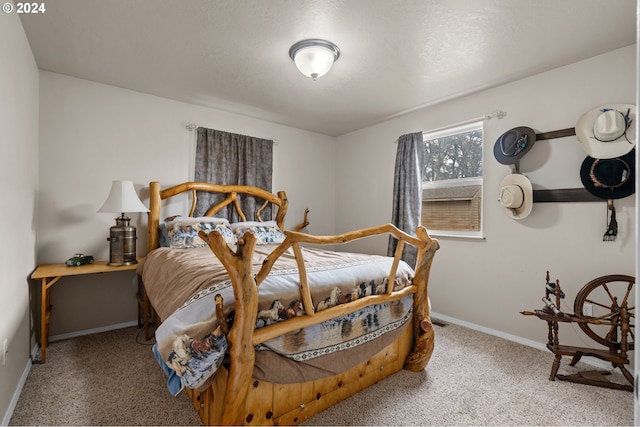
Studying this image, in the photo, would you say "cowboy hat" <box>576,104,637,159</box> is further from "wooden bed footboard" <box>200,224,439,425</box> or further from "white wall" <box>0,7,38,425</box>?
"white wall" <box>0,7,38,425</box>

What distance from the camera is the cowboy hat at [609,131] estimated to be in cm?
219

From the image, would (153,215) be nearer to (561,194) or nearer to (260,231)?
(260,231)

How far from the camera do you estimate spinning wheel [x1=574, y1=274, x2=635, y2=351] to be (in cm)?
209

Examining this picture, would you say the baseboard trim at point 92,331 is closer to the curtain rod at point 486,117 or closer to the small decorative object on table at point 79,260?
the small decorative object on table at point 79,260

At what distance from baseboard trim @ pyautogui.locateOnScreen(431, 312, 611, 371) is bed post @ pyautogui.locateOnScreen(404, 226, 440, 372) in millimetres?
1136

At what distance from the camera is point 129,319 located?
316 cm

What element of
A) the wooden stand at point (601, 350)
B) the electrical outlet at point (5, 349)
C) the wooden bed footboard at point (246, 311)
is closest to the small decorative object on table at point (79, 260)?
the electrical outlet at point (5, 349)

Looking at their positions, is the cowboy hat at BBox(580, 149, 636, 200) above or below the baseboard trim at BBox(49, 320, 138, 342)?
above

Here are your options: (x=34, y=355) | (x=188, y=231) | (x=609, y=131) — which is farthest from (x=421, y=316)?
(x=34, y=355)

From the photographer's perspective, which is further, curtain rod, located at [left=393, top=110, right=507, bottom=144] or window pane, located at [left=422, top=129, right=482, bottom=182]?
window pane, located at [left=422, top=129, right=482, bottom=182]

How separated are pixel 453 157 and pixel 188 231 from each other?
2.89 m

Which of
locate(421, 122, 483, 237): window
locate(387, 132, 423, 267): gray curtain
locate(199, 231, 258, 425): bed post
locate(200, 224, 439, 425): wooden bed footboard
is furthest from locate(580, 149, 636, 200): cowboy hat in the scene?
locate(199, 231, 258, 425): bed post

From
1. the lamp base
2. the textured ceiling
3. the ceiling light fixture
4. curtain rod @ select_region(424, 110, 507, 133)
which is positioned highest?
the textured ceiling

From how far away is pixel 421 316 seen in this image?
2.24 m
